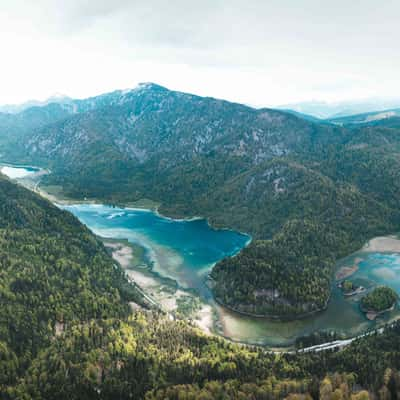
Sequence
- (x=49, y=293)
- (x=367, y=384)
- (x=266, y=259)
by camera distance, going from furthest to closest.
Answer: (x=266, y=259), (x=49, y=293), (x=367, y=384)

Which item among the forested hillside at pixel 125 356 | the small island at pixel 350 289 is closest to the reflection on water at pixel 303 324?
the small island at pixel 350 289

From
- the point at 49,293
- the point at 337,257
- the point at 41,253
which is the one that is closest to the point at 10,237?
the point at 41,253

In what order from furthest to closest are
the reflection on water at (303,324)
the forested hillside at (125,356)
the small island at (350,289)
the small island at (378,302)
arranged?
the small island at (350,289) → the small island at (378,302) → the reflection on water at (303,324) → the forested hillside at (125,356)

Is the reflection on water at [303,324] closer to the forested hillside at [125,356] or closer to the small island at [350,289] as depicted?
the small island at [350,289]

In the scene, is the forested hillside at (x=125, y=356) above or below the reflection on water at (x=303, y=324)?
above

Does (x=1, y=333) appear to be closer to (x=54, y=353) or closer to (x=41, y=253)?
(x=54, y=353)

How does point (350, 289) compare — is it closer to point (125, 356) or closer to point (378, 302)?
point (378, 302)

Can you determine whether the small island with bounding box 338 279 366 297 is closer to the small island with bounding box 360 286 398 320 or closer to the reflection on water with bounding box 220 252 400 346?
the reflection on water with bounding box 220 252 400 346

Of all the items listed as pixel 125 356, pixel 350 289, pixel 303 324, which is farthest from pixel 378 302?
pixel 125 356
